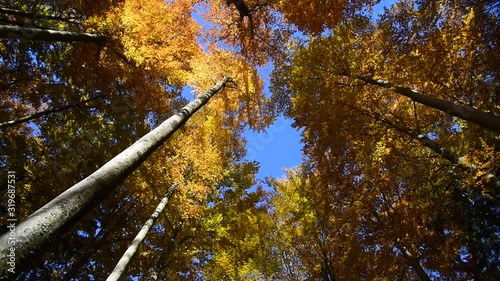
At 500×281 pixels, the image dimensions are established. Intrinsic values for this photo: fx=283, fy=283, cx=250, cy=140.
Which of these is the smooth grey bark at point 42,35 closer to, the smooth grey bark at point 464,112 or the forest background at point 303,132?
the forest background at point 303,132

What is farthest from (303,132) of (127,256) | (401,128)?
(127,256)

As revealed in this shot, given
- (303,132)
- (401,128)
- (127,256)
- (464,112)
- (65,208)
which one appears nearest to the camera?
(65,208)

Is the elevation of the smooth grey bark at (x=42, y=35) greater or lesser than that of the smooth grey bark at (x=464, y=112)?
lesser

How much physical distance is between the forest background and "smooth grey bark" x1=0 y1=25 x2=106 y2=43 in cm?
5

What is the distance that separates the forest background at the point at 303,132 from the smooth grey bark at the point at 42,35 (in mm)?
53

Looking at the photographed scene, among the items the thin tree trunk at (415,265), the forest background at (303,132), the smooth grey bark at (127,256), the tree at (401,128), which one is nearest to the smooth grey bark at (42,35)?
the forest background at (303,132)

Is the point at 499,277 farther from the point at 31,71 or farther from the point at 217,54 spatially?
the point at 31,71

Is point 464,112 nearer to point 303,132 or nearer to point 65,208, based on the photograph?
point 303,132

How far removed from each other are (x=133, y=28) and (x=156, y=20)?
1058 mm

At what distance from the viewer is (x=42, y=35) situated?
594 cm

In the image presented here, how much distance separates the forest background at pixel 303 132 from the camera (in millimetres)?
7688

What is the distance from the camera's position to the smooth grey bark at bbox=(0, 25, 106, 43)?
5.29 meters

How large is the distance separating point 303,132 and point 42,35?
7.49 meters

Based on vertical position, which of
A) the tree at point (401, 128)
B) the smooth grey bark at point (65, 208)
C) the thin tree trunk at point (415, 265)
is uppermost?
the tree at point (401, 128)
